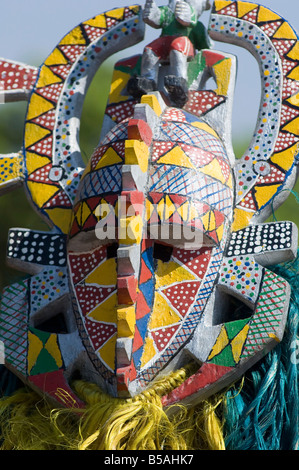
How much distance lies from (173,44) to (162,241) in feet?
3.92

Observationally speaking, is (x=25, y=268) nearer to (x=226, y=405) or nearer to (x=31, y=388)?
(x=31, y=388)

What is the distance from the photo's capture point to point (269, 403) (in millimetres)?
4086

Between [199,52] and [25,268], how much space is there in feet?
4.84

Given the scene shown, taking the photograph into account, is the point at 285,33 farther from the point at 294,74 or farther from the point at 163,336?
the point at 163,336

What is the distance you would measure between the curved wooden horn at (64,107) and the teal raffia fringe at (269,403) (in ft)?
4.00

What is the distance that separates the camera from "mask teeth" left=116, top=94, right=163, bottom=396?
395cm

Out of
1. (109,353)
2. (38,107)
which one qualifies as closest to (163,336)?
(109,353)

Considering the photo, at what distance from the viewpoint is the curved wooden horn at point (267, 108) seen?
454cm

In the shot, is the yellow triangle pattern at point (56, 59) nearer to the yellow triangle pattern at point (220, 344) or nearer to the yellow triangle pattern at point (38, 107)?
the yellow triangle pattern at point (38, 107)

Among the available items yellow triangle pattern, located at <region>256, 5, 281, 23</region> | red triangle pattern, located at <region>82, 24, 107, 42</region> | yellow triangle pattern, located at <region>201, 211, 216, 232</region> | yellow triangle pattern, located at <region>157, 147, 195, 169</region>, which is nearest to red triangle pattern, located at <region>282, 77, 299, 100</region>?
yellow triangle pattern, located at <region>256, 5, 281, 23</region>

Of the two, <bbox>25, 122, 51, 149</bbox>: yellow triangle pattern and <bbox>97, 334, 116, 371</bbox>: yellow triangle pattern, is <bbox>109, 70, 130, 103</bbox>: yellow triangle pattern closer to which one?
<bbox>25, 122, 51, 149</bbox>: yellow triangle pattern

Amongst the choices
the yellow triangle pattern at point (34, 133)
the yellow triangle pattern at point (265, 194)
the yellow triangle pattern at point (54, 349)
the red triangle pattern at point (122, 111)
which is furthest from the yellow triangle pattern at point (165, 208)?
the yellow triangle pattern at point (34, 133)

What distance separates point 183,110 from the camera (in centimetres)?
474

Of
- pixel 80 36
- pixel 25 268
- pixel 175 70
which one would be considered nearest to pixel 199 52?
pixel 175 70
